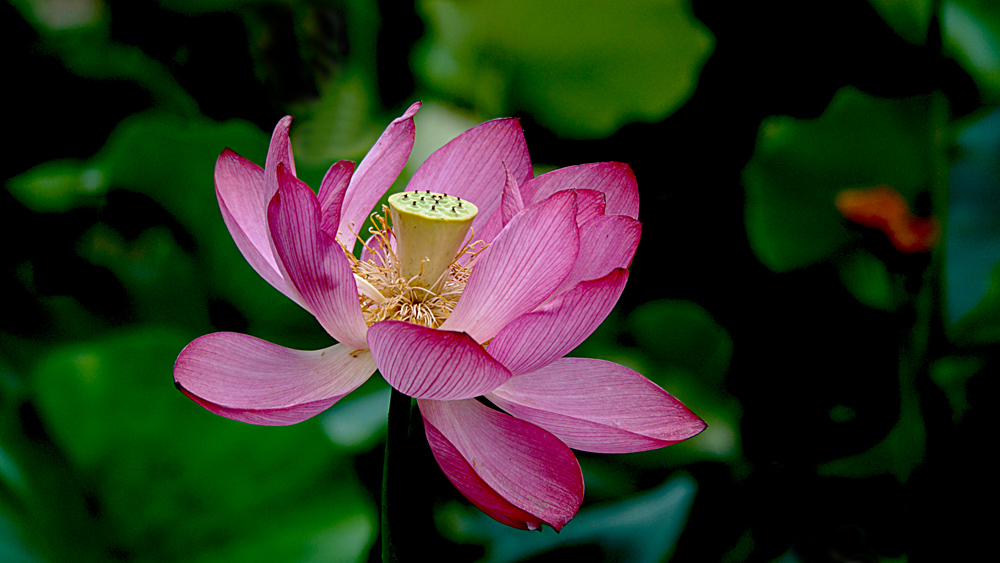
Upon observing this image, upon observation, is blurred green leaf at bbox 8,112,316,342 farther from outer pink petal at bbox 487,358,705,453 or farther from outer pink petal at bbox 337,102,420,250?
outer pink petal at bbox 487,358,705,453

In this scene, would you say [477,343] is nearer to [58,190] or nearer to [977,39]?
[58,190]

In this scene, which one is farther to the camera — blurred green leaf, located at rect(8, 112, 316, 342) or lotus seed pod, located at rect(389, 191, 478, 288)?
blurred green leaf, located at rect(8, 112, 316, 342)

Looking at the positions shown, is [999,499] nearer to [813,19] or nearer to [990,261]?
[990,261]

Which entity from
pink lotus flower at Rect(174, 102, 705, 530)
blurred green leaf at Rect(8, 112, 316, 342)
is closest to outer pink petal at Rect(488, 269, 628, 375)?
pink lotus flower at Rect(174, 102, 705, 530)

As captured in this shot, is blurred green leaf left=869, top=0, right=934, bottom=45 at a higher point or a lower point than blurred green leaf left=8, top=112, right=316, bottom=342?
higher

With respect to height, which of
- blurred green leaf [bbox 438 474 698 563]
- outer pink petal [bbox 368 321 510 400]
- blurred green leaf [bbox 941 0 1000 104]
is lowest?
blurred green leaf [bbox 438 474 698 563]

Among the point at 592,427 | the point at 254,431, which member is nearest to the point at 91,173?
the point at 254,431

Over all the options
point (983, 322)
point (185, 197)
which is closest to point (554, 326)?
point (185, 197)
